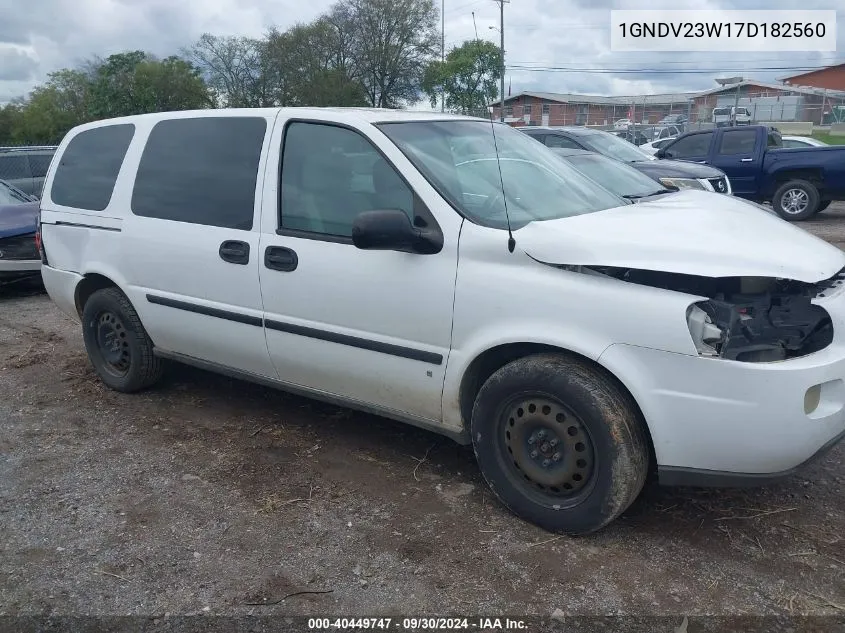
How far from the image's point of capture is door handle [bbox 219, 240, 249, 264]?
3.93m

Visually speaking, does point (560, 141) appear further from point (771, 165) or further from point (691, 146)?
point (771, 165)

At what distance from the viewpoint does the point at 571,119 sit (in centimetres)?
5306

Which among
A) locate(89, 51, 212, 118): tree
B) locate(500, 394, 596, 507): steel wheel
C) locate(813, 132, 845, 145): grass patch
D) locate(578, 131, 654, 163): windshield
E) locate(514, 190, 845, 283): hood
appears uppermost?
locate(89, 51, 212, 118): tree

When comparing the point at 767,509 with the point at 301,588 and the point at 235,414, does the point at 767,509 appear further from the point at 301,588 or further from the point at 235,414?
the point at 235,414

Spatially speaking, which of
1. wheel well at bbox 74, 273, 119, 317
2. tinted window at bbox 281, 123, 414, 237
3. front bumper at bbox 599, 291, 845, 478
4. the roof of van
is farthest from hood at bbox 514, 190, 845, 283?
wheel well at bbox 74, 273, 119, 317

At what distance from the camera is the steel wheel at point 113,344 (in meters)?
4.88

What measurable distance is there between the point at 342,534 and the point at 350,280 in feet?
3.80

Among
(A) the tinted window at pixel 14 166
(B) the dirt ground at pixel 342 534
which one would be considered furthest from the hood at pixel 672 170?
(A) the tinted window at pixel 14 166

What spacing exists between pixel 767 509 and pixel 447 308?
67.4 inches

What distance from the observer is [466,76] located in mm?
51594

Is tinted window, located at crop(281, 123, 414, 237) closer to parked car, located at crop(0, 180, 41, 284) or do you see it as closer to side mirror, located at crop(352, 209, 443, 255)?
side mirror, located at crop(352, 209, 443, 255)

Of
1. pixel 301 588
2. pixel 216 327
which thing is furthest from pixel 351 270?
pixel 301 588

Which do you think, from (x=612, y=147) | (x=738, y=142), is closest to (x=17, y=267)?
(x=612, y=147)

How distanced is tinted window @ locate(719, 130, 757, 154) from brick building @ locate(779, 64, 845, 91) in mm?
48081
